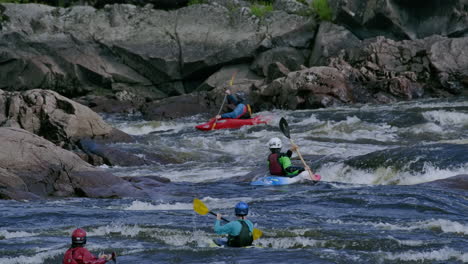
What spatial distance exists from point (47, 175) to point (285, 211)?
386cm

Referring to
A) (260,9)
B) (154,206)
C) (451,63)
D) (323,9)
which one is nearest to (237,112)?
(451,63)

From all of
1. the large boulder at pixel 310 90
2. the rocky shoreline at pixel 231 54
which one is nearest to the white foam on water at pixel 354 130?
the large boulder at pixel 310 90

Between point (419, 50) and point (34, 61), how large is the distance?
1291 cm

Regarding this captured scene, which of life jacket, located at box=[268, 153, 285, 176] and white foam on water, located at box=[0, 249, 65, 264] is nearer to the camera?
white foam on water, located at box=[0, 249, 65, 264]

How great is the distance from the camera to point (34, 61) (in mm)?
29344

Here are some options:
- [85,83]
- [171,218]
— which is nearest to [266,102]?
[85,83]

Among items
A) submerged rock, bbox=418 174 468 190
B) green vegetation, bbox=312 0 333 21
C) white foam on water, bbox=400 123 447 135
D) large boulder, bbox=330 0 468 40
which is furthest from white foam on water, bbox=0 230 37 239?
green vegetation, bbox=312 0 333 21

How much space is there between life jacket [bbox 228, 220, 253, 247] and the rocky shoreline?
15187mm

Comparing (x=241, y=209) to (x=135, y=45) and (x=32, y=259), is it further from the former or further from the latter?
(x=135, y=45)

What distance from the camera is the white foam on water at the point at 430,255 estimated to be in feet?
27.5

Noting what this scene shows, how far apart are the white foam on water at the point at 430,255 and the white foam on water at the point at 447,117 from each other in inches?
468

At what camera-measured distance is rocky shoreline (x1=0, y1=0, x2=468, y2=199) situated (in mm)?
24781

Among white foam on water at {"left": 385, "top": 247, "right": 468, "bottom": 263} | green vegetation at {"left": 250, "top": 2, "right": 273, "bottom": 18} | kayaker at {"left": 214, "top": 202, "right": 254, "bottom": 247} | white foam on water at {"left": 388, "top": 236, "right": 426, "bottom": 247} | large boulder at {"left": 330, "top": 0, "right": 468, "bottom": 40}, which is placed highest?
green vegetation at {"left": 250, "top": 2, "right": 273, "bottom": 18}

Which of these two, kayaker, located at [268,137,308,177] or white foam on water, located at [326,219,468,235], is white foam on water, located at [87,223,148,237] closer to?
white foam on water, located at [326,219,468,235]
